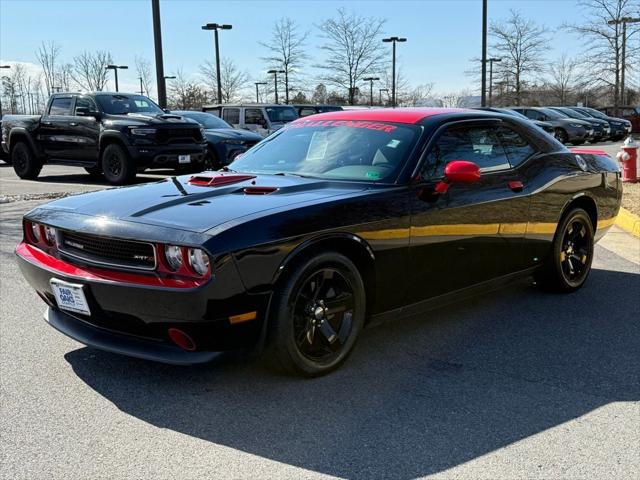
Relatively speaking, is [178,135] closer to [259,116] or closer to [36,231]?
[259,116]

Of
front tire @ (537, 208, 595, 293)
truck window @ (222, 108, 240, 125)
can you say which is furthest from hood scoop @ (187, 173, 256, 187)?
truck window @ (222, 108, 240, 125)

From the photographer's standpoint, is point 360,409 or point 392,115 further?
point 392,115

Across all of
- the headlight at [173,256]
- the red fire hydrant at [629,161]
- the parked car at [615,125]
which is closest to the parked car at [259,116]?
the red fire hydrant at [629,161]

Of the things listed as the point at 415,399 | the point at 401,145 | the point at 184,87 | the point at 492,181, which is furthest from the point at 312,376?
the point at 184,87

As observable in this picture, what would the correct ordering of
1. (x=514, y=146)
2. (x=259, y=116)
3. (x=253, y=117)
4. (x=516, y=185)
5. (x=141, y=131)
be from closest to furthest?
(x=516, y=185) < (x=514, y=146) < (x=141, y=131) < (x=259, y=116) < (x=253, y=117)

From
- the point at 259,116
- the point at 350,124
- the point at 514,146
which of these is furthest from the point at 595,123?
the point at 350,124

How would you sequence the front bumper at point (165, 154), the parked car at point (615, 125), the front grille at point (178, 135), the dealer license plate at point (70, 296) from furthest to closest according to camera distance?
1. the parked car at point (615, 125)
2. the front grille at point (178, 135)
3. the front bumper at point (165, 154)
4. the dealer license plate at point (70, 296)

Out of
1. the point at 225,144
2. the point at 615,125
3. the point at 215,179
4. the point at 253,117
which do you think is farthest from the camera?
the point at 615,125

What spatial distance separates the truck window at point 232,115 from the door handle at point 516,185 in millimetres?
15508

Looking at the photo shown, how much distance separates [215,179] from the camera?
4.33 metres

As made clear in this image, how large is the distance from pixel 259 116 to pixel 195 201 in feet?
52.3

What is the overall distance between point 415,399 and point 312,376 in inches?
22.4

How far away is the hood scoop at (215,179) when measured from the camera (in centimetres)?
425

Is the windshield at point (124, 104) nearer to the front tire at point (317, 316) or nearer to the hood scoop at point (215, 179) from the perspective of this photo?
the hood scoop at point (215, 179)
